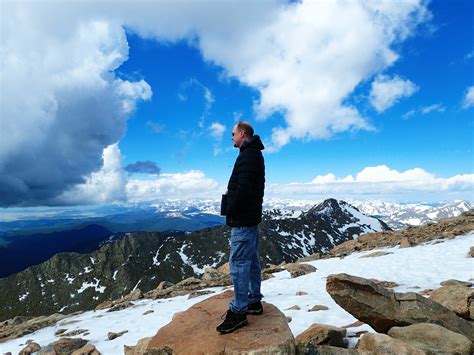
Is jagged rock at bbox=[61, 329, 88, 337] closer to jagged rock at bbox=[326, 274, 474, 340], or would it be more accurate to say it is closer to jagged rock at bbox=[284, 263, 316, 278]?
jagged rock at bbox=[326, 274, 474, 340]

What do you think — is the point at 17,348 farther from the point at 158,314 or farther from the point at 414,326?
the point at 414,326

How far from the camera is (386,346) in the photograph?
686cm

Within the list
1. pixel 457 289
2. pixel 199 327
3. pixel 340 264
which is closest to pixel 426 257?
pixel 340 264

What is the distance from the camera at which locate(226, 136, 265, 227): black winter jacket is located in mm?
8211

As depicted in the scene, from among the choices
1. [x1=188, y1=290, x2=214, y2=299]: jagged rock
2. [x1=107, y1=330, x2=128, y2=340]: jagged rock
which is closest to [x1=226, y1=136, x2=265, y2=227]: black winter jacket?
[x1=107, y1=330, x2=128, y2=340]: jagged rock

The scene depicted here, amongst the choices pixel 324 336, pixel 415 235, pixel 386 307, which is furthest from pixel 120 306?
pixel 415 235

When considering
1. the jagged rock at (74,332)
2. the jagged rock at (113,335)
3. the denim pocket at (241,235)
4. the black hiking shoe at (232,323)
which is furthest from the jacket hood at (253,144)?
the jagged rock at (74,332)

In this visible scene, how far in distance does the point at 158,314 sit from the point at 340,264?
16432 mm

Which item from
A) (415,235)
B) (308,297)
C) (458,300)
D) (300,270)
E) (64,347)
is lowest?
(64,347)

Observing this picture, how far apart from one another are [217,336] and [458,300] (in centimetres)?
721

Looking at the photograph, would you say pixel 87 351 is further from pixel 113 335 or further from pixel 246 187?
pixel 246 187

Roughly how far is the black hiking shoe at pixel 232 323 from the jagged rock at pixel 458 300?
248 inches

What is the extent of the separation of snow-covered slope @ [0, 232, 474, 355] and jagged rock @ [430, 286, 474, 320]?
2713 mm

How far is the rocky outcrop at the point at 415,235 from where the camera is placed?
33188 mm
